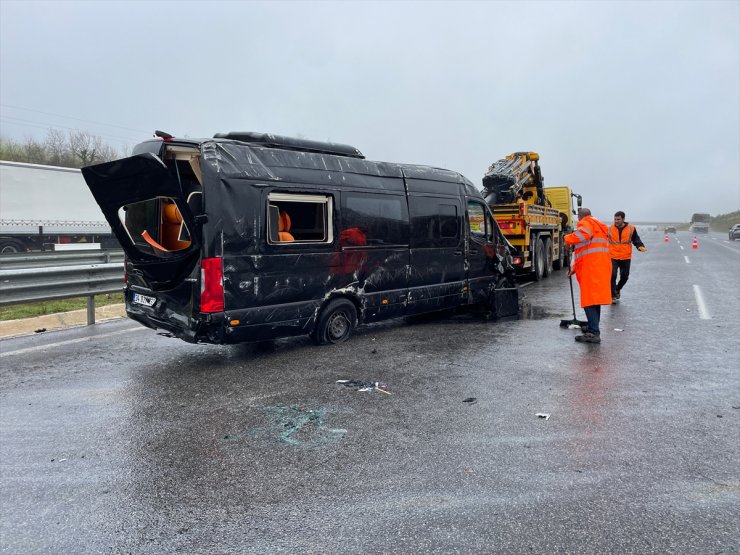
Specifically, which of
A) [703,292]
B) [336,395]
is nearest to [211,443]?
[336,395]

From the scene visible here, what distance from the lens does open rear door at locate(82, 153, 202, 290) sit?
5.46m

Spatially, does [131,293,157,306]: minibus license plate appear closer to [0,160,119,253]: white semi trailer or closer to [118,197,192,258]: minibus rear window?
[118,197,192,258]: minibus rear window

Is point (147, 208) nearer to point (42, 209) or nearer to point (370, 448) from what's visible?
point (370, 448)

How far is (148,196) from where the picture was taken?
223 inches

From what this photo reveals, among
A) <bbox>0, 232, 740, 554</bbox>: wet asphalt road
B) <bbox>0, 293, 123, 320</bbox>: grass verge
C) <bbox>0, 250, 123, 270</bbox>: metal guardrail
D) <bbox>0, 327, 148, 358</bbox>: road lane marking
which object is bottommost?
<bbox>0, 232, 740, 554</bbox>: wet asphalt road

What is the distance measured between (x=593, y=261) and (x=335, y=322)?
357 centimetres

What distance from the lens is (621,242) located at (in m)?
11.0

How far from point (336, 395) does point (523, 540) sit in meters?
2.54

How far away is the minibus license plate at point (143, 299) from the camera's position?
20.4ft

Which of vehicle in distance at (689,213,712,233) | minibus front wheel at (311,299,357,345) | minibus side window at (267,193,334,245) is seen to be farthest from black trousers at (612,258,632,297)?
vehicle in distance at (689,213,712,233)

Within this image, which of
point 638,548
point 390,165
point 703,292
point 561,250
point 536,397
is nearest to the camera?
point 638,548

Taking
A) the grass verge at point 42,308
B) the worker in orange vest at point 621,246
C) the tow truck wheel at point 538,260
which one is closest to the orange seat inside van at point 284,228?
the grass verge at point 42,308

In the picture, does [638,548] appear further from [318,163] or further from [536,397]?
[318,163]

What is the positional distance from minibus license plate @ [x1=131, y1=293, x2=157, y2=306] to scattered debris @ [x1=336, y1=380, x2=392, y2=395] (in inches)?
94.8
